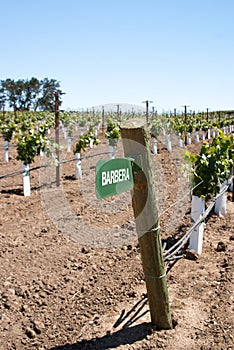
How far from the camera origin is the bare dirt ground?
2986 mm

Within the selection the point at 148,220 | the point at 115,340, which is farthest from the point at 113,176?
the point at 115,340

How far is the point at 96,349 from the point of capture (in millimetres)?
2805

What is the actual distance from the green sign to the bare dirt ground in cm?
122

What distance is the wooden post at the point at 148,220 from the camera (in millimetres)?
2540

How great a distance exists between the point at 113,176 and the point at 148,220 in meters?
0.52

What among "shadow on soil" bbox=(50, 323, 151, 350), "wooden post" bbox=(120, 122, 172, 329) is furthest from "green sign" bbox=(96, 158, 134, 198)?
"shadow on soil" bbox=(50, 323, 151, 350)

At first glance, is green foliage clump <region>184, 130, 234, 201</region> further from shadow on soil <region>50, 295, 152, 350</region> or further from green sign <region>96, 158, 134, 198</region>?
green sign <region>96, 158, 134, 198</region>

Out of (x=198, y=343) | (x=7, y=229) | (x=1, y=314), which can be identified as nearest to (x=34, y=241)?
(x=7, y=229)

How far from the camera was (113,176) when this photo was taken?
7.55 ft

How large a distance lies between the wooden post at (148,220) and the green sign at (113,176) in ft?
0.45

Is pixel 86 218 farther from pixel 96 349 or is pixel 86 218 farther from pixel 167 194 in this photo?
pixel 96 349

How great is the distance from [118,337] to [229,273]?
1536 mm

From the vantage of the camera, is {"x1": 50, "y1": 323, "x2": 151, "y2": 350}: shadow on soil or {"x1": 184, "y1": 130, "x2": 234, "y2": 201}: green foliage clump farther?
{"x1": 184, "y1": 130, "x2": 234, "y2": 201}: green foliage clump

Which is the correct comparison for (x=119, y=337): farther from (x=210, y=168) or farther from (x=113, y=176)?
(x=210, y=168)
